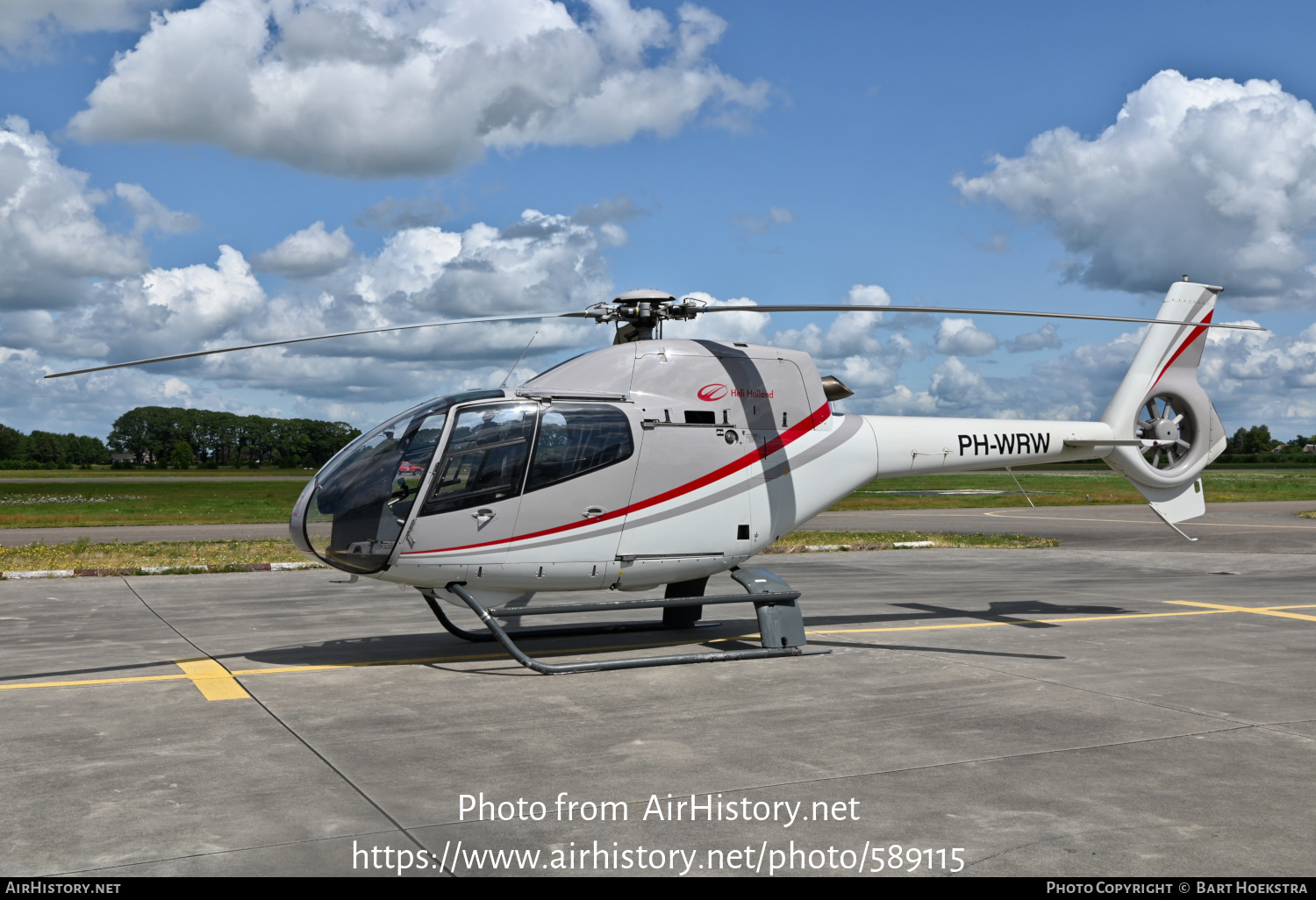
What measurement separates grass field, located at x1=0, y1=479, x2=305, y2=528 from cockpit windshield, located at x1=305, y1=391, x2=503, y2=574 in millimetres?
26465

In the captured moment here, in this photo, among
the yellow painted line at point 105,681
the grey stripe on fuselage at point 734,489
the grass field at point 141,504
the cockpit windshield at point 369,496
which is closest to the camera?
the yellow painted line at point 105,681

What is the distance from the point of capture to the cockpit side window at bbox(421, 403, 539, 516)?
8.80 meters

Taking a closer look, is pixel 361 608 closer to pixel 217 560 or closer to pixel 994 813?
pixel 217 560

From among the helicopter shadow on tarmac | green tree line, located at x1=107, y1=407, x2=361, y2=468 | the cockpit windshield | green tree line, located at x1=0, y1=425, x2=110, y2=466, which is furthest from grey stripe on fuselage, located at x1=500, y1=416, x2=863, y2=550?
green tree line, located at x1=0, y1=425, x2=110, y2=466

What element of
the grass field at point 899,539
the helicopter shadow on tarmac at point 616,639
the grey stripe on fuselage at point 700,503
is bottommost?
the grass field at point 899,539

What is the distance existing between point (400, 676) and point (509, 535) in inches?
64.1

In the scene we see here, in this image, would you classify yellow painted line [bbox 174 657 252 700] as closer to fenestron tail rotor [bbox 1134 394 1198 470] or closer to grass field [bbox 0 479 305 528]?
fenestron tail rotor [bbox 1134 394 1198 470]

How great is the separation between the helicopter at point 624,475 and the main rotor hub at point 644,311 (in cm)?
2

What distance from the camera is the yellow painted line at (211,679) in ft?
27.0

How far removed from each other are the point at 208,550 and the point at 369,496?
46.6ft

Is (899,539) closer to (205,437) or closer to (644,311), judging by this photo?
(644,311)

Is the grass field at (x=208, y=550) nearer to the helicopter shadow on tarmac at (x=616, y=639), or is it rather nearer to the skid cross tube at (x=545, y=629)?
the helicopter shadow on tarmac at (x=616, y=639)

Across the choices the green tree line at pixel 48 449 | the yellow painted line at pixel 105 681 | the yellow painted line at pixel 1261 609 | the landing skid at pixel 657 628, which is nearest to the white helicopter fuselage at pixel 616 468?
the landing skid at pixel 657 628
